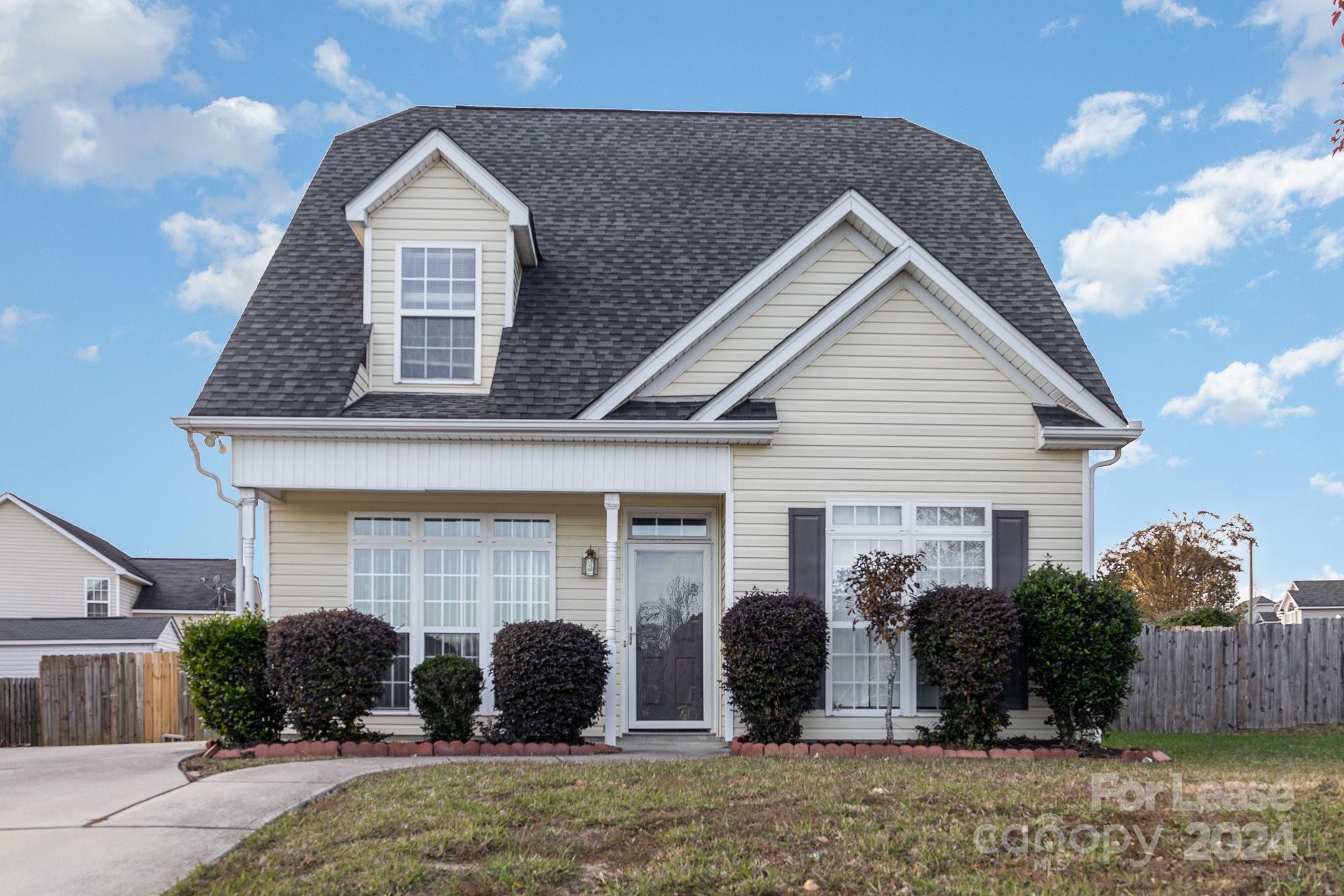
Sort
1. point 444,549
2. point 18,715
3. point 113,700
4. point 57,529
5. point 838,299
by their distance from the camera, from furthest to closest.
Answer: point 57,529 → point 113,700 → point 18,715 → point 444,549 → point 838,299

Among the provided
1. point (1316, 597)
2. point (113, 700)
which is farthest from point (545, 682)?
point (1316, 597)

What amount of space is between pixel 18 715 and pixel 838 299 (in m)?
13.6

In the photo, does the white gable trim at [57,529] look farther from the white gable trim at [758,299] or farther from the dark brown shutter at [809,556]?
the dark brown shutter at [809,556]

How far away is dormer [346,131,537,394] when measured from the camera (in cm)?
1378

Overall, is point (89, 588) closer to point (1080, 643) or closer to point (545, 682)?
point (545, 682)

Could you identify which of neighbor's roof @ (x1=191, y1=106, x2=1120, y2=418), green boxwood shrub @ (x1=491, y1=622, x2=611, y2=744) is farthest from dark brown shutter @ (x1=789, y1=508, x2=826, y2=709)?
neighbor's roof @ (x1=191, y1=106, x2=1120, y2=418)

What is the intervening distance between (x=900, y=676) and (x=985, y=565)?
1.49m

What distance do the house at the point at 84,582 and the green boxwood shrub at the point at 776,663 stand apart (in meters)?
20.4

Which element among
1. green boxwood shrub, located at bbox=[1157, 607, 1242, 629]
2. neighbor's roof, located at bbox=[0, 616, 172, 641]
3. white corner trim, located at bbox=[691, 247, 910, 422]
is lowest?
neighbor's roof, located at bbox=[0, 616, 172, 641]

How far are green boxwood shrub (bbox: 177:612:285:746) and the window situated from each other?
26.2 meters

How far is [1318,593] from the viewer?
4697cm

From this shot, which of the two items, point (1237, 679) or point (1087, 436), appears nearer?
point (1087, 436)

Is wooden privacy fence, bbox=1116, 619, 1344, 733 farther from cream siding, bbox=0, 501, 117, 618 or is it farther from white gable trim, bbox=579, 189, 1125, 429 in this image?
cream siding, bbox=0, 501, 117, 618

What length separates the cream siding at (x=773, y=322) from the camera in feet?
43.2
